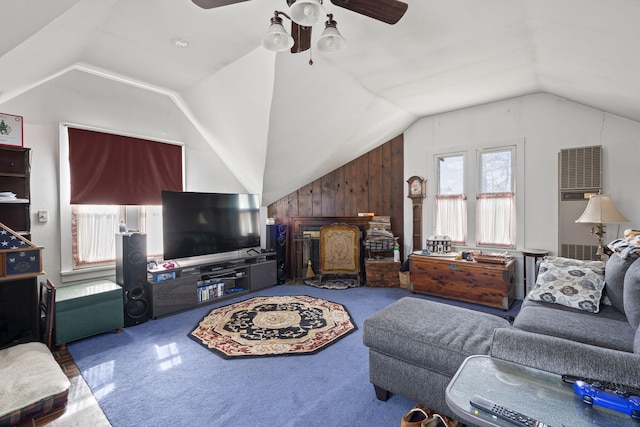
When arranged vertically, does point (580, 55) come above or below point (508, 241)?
above

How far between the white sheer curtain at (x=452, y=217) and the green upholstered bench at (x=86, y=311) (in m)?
4.21

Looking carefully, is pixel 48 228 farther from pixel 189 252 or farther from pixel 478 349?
pixel 478 349

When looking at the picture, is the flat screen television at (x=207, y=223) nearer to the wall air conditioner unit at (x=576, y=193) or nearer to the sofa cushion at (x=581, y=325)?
the sofa cushion at (x=581, y=325)

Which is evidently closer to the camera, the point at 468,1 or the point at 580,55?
the point at 468,1

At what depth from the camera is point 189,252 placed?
150 inches

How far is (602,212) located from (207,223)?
4.46m

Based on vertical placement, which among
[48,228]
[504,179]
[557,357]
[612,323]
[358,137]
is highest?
[358,137]

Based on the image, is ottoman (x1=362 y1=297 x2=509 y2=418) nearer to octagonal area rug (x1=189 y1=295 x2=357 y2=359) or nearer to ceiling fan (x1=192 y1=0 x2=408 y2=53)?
octagonal area rug (x1=189 y1=295 x2=357 y2=359)

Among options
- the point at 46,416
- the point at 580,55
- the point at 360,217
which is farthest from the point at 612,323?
the point at 46,416

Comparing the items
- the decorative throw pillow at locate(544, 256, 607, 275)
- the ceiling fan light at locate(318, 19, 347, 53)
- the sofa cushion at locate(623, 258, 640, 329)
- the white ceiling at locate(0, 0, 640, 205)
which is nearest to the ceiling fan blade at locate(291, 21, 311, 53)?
the ceiling fan light at locate(318, 19, 347, 53)

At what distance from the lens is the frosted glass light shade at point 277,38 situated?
1895 millimetres

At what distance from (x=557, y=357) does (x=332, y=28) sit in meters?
2.15

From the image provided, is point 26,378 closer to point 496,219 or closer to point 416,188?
point 416,188

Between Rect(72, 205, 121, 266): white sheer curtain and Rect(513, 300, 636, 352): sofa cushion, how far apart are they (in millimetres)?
4191
